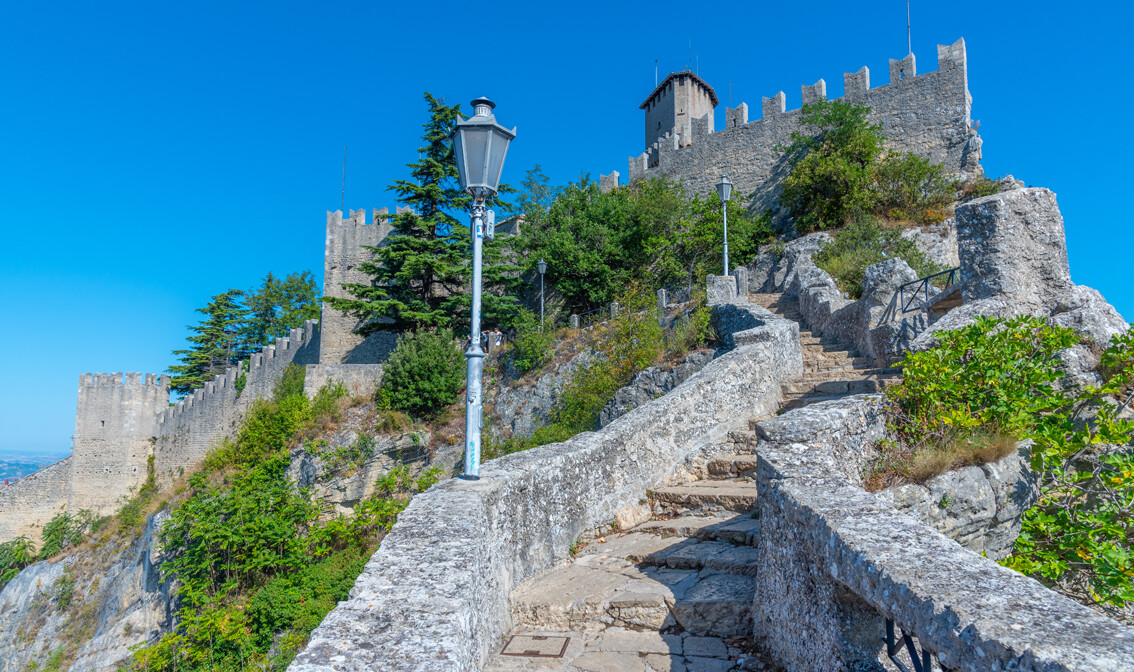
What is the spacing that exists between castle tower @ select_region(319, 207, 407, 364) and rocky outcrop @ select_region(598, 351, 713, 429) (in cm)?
1790

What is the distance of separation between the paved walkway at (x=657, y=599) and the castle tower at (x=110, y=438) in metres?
32.6

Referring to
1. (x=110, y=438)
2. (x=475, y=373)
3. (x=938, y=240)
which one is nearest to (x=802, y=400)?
(x=475, y=373)

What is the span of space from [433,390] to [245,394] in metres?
12.2

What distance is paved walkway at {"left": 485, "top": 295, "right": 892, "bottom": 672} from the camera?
3512mm

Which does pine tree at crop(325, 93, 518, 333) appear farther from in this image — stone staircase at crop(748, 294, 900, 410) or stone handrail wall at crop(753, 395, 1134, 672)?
stone handrail wall at crop(753, 395, 1134, 672)

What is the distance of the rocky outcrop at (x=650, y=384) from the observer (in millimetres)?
11695

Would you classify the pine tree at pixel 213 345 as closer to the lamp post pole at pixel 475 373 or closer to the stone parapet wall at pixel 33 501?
the stone parapet wall at pixel 33 501

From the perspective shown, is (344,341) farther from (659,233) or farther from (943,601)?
(943,601)

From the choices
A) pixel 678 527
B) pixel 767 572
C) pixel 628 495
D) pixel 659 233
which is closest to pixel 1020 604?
pixel 767 572

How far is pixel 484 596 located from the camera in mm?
3395

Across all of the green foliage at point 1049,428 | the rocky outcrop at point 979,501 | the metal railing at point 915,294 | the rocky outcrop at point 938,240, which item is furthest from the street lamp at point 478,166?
the rocky outcrop at point 938,240

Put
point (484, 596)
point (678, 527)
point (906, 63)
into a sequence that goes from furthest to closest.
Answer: point (906, 63), point (678, 527), point (484, 596)

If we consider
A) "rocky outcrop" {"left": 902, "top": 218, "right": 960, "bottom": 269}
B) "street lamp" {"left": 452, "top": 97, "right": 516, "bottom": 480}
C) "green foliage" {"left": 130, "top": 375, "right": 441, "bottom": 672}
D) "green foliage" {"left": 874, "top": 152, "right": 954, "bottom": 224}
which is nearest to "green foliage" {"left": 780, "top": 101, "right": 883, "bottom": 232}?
"green foliage" {"left": 874, "top": 152, "right": 954, "bottom": 224}

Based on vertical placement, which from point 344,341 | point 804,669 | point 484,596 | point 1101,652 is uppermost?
point 344,341
